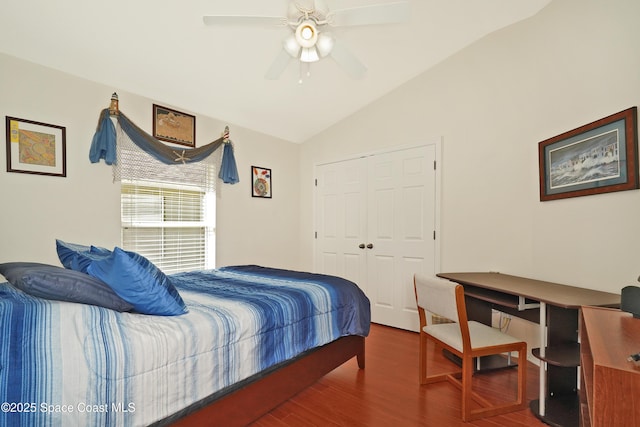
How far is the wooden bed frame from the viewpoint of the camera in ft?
5.04

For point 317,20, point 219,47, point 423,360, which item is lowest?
point 423,360

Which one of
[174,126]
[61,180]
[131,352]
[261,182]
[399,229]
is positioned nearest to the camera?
[131,352]

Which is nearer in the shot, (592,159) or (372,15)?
(372,15)

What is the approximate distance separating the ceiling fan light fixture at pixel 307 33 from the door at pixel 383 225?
1.99m

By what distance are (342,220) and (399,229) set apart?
33.4 inches

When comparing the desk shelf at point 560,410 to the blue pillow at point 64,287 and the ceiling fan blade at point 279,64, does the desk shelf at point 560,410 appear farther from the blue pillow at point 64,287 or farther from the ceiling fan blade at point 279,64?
the ceiling fan blade at point 279,64

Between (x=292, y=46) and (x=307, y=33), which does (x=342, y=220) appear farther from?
(x=307, y=33)

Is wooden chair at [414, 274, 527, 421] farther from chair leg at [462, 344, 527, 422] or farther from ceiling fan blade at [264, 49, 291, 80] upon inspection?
ceiling fan blade at [264, 49, 291, 80]

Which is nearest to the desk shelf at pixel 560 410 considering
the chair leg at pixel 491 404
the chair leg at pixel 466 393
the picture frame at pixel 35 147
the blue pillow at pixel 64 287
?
the chair leg at pixel 491 404

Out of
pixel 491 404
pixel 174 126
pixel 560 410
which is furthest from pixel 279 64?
pixel 560 410

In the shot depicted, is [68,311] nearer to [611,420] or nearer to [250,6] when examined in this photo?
[611,420]

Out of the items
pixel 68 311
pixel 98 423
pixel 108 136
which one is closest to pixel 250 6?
pixel 108 136

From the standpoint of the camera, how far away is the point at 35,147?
2.50 m

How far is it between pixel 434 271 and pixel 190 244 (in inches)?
106
